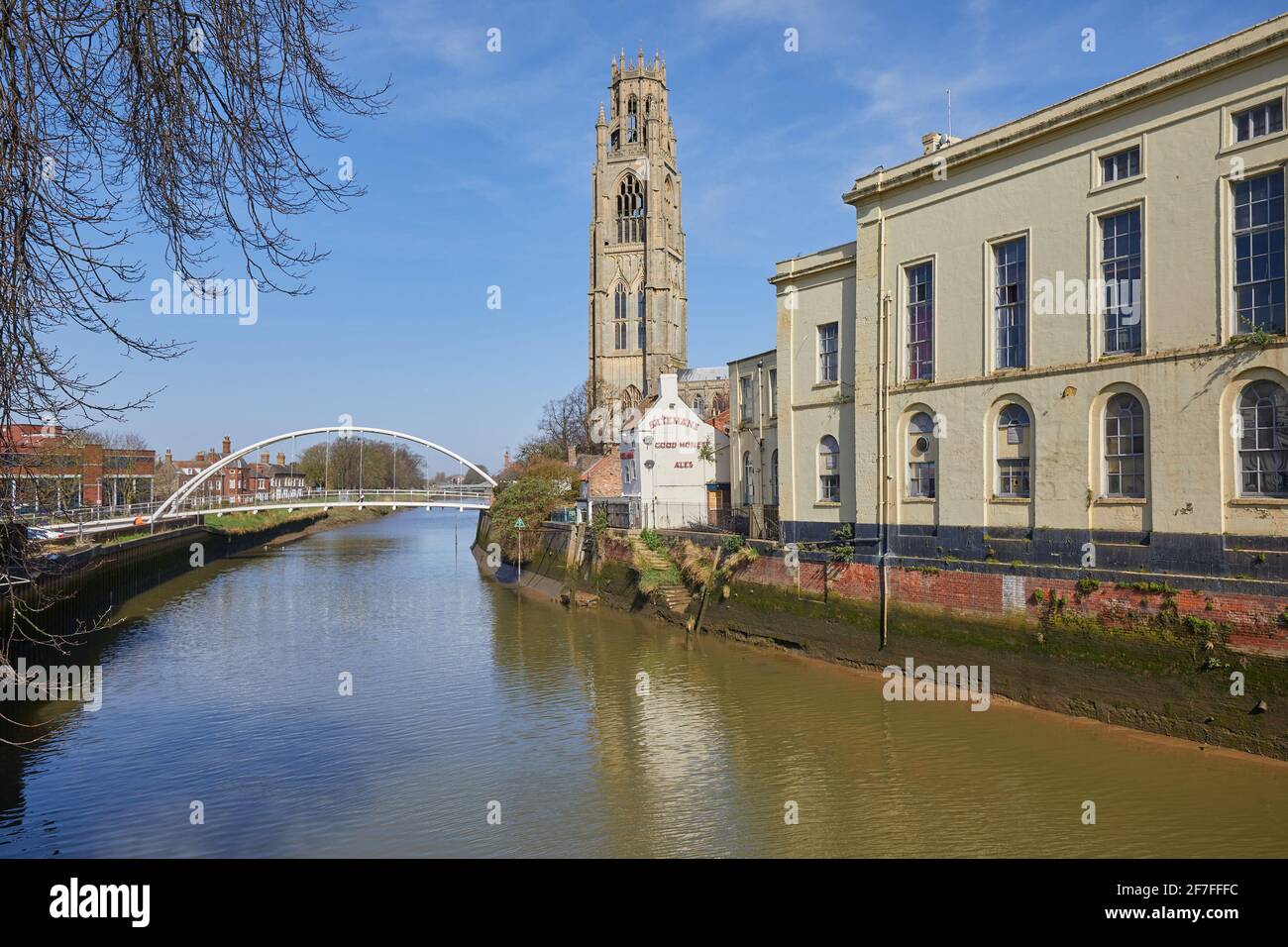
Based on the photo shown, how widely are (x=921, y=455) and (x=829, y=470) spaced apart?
12.3 feet

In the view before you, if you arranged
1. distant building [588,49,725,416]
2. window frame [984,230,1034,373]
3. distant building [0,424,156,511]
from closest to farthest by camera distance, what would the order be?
distant building [0,424,156,511] < window frame [984,230,1034,373] < distant building [588,49,725,416]

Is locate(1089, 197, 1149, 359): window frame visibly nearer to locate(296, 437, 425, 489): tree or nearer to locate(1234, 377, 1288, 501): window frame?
locate(1234, 377, 1288, 501): window frame

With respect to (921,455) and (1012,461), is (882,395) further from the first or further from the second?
(1012,461)

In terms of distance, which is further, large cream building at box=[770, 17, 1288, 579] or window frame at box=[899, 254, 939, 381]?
window frame at box=[899, 254, 939, 381]

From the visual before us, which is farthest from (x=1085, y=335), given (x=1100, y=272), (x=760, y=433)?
(x=760, y=433)

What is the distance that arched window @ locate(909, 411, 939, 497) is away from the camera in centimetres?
2148

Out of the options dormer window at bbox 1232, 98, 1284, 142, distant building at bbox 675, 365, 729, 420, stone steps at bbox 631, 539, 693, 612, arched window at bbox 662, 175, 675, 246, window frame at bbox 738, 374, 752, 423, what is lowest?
stone steps at bbox 631, 539, 693, 612

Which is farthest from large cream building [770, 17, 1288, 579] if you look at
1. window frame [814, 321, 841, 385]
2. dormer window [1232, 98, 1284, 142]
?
window frame [814, 321, 841, 385]

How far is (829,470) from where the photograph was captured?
2516cm

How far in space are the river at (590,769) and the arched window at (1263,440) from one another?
4.59m

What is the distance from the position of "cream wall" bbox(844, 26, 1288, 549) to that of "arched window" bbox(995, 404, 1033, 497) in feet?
0.78

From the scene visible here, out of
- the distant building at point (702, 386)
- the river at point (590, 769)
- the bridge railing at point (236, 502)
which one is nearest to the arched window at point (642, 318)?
the distant building at point (702, 386)
